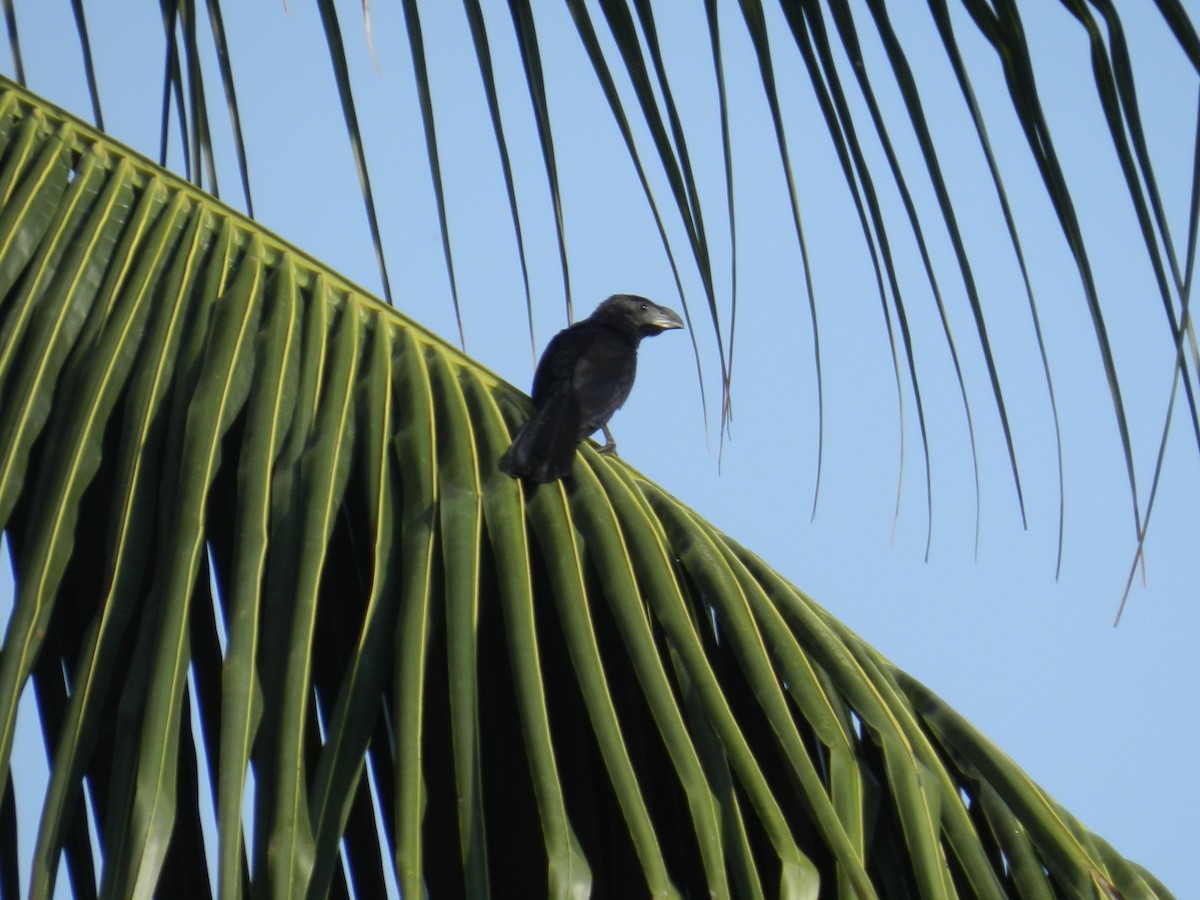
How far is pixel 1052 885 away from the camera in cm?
154

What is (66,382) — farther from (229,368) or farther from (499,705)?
(499,705)

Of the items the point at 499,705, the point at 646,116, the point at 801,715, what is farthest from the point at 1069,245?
the point at 499,705

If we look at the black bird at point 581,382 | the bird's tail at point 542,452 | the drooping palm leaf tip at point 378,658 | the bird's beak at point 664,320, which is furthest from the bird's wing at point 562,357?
the drooping palm leaf tip at point 378,658

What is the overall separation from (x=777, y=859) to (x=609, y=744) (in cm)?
26

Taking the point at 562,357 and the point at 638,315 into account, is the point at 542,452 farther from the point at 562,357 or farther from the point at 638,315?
the point at 638,315

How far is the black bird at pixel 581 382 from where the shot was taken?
1874mm

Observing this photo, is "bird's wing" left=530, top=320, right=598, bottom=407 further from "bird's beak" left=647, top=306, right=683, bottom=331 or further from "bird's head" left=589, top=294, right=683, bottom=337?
"bird's beak" left=647, top=306, right=683, bottom=331

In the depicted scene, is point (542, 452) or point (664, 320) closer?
point (542, 452)

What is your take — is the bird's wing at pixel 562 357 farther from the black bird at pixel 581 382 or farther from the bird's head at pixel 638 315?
the bird's head at pixel 638 315

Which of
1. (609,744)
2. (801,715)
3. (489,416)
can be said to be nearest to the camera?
(609,744)

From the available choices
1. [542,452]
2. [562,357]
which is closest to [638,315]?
[562,357]

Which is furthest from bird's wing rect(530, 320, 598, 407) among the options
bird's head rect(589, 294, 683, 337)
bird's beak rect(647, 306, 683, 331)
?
bird's beak rect(647, 306, 683, 331)

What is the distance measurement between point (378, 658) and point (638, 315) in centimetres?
413

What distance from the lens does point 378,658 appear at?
4.68 ft
